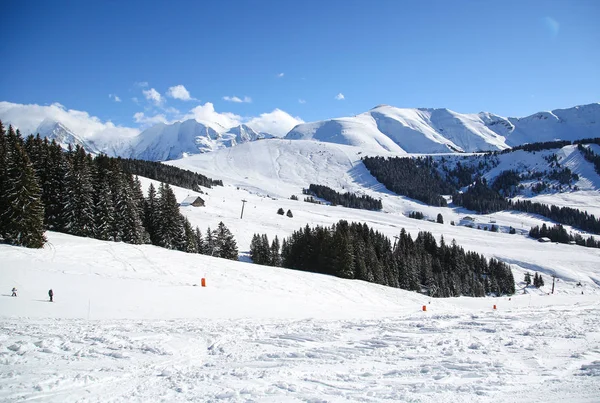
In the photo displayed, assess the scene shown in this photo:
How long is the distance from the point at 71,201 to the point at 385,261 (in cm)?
5139

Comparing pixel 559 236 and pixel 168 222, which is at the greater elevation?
pixel 559 236

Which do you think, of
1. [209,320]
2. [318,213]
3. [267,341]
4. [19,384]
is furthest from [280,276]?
[318,213]

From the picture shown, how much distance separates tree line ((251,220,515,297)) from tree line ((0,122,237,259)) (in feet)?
66.5

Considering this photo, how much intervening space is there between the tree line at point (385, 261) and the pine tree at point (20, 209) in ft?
124

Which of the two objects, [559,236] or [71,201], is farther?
[559,236]

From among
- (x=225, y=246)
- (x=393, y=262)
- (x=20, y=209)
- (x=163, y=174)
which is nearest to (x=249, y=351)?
(x=20, y=209)

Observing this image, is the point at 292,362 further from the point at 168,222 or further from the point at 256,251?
the point at 256,251

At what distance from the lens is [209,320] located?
20016 millimetres

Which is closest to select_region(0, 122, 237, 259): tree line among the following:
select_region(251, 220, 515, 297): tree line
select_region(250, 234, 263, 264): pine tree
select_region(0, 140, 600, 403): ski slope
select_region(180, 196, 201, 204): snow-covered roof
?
select_region(0, 140, 600, 403): ski slope

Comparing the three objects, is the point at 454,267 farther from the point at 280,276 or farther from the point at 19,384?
the point at 19,384

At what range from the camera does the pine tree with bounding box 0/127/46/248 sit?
105 feet

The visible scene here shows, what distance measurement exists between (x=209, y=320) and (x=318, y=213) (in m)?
125

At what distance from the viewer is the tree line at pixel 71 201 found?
32.2 metres

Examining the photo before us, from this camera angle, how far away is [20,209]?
31.9 m
